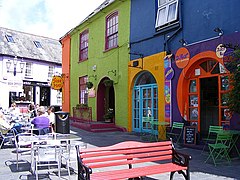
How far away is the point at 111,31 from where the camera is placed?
14992 millimetres

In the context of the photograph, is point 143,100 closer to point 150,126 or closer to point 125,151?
point 150,126

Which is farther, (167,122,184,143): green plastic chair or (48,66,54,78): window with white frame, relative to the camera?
(48,66,54,78): window with white frame

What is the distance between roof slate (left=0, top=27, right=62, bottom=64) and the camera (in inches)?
1132

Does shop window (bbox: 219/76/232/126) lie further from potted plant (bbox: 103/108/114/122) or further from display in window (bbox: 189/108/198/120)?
potted plant (bbox: 103/108/114/122)

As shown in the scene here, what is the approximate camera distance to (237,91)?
6.69 metres

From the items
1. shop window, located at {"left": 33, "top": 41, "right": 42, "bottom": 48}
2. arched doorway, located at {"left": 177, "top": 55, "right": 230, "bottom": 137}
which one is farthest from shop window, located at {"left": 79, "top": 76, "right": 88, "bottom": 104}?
shop window, located at {"left": 33, "top": 41, "right": 42, "bottom": 48}

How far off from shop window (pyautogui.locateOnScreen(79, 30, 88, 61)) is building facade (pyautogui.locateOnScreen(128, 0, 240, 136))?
5.94 meters

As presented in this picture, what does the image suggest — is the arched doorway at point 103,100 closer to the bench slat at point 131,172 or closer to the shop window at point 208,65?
the shop window at point 208,65

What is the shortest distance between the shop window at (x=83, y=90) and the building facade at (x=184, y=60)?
562cm

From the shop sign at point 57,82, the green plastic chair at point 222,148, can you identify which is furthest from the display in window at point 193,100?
the shop sign at point 57,82

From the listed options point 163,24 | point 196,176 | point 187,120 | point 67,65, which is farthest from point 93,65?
point 196,176

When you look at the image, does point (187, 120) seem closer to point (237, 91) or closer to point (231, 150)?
point (231, 150)

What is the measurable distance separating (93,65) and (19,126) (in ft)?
24.5

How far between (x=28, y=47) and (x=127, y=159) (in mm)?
29019
